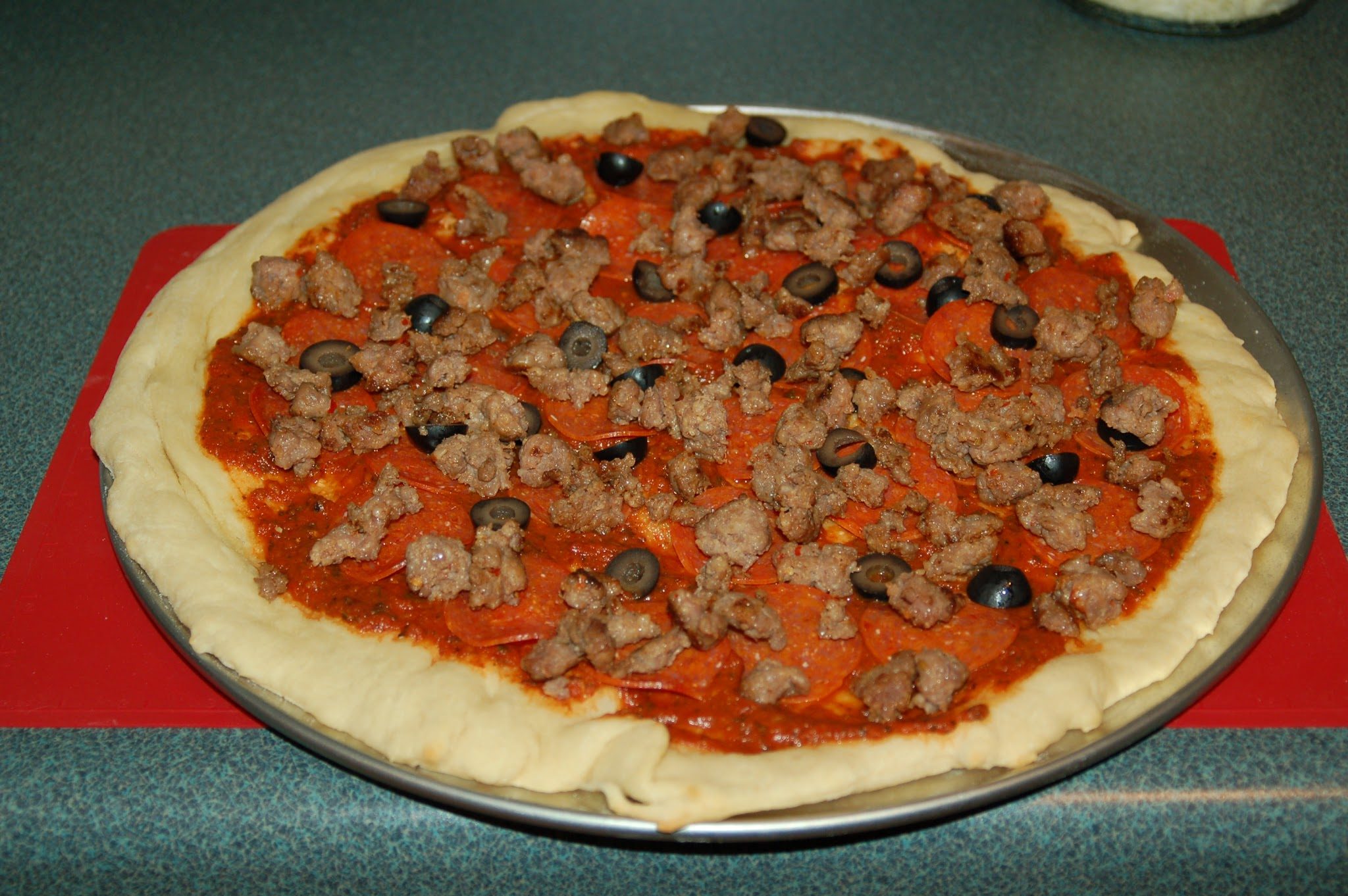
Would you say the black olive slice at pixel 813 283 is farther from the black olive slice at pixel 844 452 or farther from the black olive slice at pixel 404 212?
the black olive slice at pixel 404 212

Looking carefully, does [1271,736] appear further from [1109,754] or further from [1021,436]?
[1021,436]

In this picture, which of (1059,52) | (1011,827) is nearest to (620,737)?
(1011,827)

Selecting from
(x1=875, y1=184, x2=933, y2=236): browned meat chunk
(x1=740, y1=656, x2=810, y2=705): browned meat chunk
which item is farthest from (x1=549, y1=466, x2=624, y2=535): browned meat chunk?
(x1=875, y1=184, x2=933, y2=236): browned meat chunk

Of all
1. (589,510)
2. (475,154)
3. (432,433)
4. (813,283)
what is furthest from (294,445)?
(813,283)

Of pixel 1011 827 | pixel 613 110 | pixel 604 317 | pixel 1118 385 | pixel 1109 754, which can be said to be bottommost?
pixel 1011 827

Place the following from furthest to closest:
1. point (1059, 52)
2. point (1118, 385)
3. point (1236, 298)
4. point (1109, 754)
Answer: point (1059, 52), point (1236, 298), point (1118, 385), point (1109, 754)

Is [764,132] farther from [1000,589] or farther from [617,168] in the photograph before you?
[1000,589]

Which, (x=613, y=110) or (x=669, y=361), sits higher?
(x=613, y=110)
